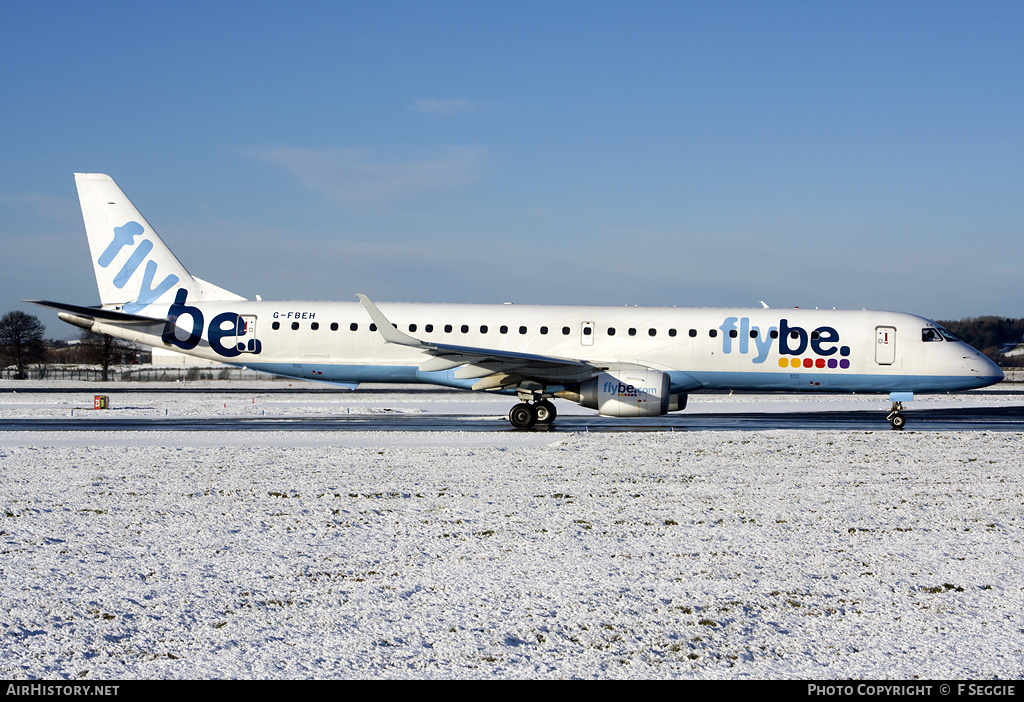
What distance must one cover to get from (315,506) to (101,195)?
2099cm

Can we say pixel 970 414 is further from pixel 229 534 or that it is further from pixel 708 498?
pixel 229 534

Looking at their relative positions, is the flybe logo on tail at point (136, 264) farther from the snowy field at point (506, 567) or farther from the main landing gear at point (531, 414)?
the main landing gear at point (531, 414)

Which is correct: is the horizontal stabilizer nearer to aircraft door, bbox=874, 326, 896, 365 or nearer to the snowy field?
the snowy field

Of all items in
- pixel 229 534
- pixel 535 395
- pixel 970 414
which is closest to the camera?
pixel 229 534

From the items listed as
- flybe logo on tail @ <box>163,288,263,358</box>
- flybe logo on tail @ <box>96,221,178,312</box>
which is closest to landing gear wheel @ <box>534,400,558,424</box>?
flybe logo on tail @ <box>163,288,263,358</box>

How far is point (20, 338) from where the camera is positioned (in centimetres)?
8038

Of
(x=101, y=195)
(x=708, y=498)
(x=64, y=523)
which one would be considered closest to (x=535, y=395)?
(x=708, y=498)

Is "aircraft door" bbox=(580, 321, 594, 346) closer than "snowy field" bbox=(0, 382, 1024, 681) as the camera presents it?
No

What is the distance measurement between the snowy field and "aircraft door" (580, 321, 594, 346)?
9054 millimetres

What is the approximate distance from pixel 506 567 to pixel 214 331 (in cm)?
1958

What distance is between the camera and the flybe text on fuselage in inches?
933

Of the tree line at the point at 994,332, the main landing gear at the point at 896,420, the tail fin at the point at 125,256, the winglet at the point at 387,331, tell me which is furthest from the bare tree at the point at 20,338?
the tree line at the point at 994,332

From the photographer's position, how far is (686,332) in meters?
23.8

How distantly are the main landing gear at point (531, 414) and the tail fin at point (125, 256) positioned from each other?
10951mm
